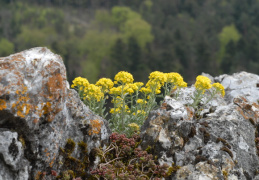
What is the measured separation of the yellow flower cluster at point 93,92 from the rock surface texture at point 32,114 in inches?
48.6

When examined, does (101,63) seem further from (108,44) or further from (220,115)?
(220,115)

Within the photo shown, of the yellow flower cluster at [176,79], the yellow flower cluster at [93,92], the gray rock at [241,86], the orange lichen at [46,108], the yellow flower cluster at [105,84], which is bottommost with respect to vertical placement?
the orange lichen at [46,108]

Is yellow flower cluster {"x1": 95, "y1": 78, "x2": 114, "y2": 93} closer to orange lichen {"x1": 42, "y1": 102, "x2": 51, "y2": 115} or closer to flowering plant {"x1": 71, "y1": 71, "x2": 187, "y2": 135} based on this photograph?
flowering plant {"x1": 71, "y1": 71, "x2": 187, "y2": 135}

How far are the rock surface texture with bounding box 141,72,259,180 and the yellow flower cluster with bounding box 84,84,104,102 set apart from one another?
1.24m

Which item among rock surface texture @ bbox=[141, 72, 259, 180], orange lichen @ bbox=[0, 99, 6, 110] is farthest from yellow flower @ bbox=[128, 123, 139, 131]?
orange lichen @ bbox=[0, 99, 6, 110]

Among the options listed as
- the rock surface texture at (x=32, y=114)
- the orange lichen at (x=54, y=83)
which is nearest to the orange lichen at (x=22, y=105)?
the rock surface texture at (x=32, y=114)

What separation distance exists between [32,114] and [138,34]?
131956mm

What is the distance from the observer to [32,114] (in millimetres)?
4703

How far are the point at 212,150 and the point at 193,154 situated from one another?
331 mm

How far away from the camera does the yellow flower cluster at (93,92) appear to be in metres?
6.65

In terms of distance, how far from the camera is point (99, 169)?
5.37 m

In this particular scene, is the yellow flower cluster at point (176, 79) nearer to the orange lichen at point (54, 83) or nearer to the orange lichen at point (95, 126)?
the orange lichen at point (95, 126)

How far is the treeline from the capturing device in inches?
4011

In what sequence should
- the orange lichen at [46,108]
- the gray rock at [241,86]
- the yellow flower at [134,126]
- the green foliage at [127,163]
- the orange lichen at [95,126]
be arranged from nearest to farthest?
the orange lichen at [46,108] < the green foliage at [127,163] < the orange lichen at [95,126] < the yellow flower at [134,126] < the gray rock at [241,86]
